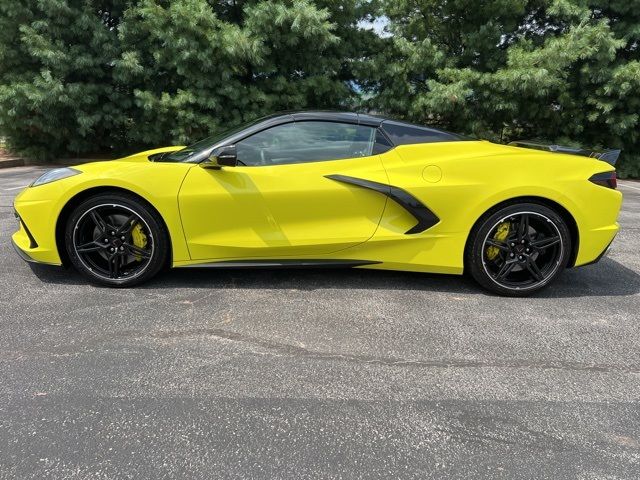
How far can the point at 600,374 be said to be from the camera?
2428 millimetres

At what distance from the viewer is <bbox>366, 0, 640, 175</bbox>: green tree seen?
407 inches

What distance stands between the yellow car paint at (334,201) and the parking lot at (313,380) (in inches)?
13.3

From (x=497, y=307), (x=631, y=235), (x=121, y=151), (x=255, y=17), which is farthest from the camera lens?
(x=121, y=151)

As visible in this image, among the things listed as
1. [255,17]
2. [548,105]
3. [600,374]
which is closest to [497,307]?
[600,374]

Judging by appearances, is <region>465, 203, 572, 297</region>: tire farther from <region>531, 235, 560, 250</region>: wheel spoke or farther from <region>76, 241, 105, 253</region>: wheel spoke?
<region>76, 241, 105, 253</region>: wheel spoke

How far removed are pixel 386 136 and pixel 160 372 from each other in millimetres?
2203

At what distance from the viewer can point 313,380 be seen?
7.64 feet

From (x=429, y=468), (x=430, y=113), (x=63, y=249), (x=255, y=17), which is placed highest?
(x=255, y=17)

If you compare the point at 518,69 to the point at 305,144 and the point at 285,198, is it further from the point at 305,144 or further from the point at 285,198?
the point at 285,198

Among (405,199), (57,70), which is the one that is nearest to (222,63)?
(57,70)

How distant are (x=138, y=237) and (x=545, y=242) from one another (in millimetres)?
2927

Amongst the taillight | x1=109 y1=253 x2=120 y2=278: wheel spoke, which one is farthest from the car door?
the taillight

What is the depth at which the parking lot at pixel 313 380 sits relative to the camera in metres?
1.82

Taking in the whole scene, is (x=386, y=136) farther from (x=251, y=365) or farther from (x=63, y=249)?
(x=63, y=249)
